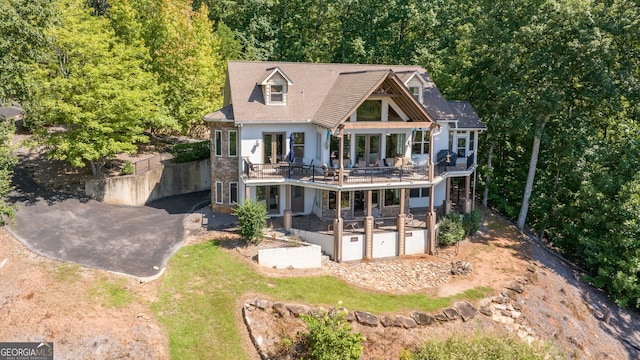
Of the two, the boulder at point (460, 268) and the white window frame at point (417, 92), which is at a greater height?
the white window frame at point (417, 92)

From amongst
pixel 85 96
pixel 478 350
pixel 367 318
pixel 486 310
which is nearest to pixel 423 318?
pixel 367 318

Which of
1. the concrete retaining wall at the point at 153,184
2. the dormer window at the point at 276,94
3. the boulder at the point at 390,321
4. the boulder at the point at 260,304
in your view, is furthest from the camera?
the concrete retaining wall at the point at 153,184

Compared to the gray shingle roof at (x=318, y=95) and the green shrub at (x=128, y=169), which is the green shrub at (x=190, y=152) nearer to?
the green shrub at (x=128, y=169)

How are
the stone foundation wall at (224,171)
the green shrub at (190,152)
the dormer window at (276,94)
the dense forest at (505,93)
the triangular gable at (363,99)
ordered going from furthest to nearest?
the green shrub at (190,152), the stone foundation wall at (224,171), the dormer window at (276,94), the dense forest at (505,93), the triangular gable at (363,99)

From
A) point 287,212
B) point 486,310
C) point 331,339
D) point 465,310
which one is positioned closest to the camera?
point 331,339

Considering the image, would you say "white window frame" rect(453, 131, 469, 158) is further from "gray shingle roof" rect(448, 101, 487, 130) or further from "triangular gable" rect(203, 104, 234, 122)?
"triangular gable" rect(203, 104, 234, 122)

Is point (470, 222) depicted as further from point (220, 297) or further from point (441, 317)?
point (220, 297)

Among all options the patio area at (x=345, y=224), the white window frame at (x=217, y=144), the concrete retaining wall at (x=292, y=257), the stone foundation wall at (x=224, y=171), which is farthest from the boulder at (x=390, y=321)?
the white window frame at (x=217, y=144)
